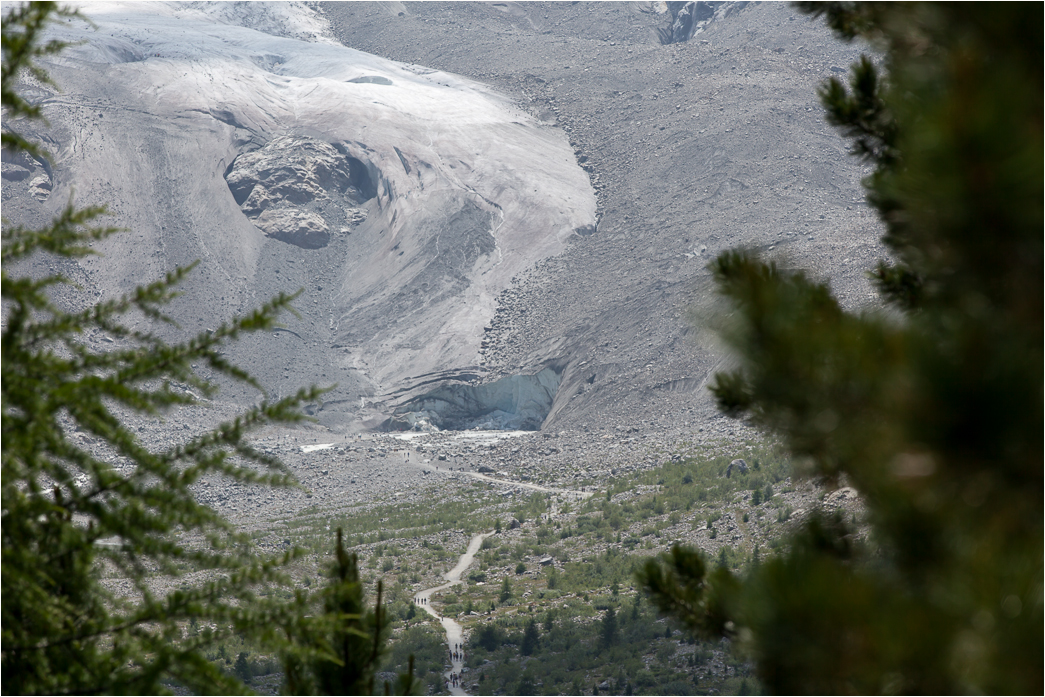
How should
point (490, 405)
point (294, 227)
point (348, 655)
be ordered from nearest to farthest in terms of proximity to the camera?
point (348, 655) → point (490, 405) → point (294, 227)

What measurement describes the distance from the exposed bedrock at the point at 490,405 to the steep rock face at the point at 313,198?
5.48 ft

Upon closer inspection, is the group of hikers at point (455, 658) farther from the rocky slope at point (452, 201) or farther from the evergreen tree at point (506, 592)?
the rocky slope at point (452, 201)

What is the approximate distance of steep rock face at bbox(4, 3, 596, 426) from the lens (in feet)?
158

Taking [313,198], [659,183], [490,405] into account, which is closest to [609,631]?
[490,405]

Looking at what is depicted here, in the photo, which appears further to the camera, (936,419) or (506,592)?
(506,592)

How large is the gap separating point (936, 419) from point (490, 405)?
44.2 metres

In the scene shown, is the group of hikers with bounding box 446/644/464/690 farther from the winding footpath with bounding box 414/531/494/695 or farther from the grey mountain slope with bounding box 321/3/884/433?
the grey mountain slope with bounding box 321/3/884/433

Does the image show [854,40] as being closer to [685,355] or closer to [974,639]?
[974,639]

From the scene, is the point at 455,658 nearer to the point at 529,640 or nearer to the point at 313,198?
the point at 529,640

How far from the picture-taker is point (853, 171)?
57.2m

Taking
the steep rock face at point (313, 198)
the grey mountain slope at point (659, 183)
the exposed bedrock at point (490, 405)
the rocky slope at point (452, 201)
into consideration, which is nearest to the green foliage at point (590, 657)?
the grey mountain slope at point (659, 183)

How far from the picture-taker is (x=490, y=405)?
4541 cm

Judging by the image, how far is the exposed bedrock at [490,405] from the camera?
44.5 m

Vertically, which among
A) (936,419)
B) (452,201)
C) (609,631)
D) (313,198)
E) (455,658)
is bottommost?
(455,658)
